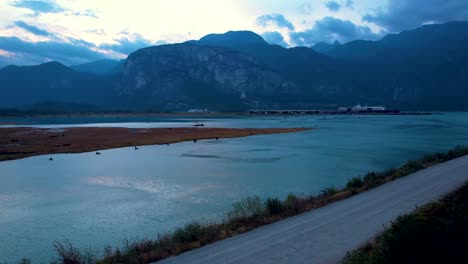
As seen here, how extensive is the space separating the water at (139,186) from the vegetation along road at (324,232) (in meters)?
5.02

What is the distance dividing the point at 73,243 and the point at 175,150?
32582 millimetres

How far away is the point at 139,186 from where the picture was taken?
25.7 m

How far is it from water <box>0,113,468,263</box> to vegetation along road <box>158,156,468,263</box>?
502 cm

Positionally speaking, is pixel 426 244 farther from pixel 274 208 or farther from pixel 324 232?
pixel 274 208

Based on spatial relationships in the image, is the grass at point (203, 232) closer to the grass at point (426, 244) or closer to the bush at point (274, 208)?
the bush at point (274, 208)

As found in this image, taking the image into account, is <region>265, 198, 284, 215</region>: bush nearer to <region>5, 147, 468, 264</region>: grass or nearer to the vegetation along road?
<region>5, 147, 468, 264</region>: grass

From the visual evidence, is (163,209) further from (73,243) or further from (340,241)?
(340,241)

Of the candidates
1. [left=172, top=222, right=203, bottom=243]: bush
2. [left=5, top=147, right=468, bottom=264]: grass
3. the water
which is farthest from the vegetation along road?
the water

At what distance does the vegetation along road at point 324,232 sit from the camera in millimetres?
10070

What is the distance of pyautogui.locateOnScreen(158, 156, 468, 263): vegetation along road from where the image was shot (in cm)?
1007

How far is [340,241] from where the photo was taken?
10.7 m

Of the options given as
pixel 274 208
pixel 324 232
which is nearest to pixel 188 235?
pixel 324 232

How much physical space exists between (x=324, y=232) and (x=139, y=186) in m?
16.3

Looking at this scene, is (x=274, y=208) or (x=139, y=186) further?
(x=139, y=186)
